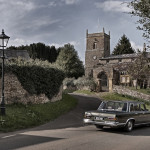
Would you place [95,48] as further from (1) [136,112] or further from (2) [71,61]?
(1) [136,112]

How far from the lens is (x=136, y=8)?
→ 58.4 feet

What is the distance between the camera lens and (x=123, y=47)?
7000 centimetres

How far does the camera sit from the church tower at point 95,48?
204ft

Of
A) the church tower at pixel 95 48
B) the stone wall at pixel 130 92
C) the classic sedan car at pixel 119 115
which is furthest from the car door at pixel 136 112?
the church tower at pixel 95 48

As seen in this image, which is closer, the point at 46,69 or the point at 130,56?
the point at 46,69

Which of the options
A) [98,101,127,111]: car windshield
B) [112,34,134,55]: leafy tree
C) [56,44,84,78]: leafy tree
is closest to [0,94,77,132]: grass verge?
[98,101,127,111]: car windshield

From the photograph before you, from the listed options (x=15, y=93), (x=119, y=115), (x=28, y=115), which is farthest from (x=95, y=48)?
(x=119, y=115)

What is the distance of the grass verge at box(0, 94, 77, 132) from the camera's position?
12516 mm

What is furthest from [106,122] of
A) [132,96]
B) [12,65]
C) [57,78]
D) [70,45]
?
[70,45]

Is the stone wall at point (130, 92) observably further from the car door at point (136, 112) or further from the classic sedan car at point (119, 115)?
the car door at point (136, 112)

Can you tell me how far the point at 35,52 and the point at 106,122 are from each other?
5930 cm

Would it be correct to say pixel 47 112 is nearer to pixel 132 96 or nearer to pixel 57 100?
pixel 57 100

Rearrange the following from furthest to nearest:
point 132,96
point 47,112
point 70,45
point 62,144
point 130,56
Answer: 1. point 70,45
2. point 130,56
3. point 132,96
4. point 47,112
5. point 62,144

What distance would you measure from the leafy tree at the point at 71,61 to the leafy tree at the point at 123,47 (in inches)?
563
